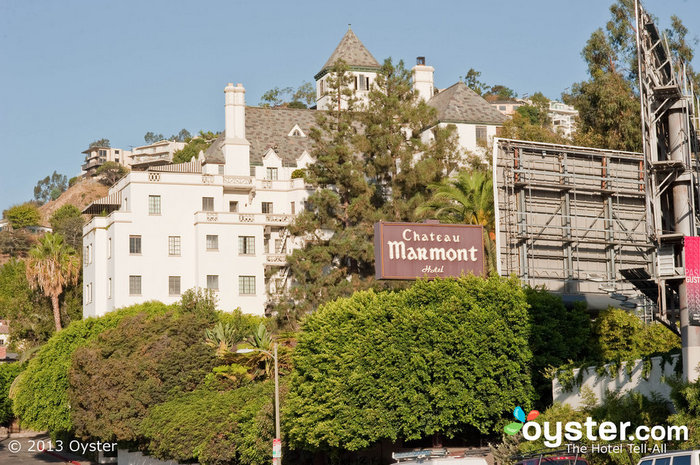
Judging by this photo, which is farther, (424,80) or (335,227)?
(424,80)

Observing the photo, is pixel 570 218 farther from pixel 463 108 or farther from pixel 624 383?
pixel 463 108

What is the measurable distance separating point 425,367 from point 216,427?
48.5 ft

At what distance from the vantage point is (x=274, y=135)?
4139 inches

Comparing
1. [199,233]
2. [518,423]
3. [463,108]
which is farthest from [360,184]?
[518,423]

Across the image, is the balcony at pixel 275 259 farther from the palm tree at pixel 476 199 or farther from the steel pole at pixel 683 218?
the steel pole at pixel 683 218

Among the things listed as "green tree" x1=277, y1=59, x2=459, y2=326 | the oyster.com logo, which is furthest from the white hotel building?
the oyster.com logo

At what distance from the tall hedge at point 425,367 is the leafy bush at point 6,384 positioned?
65096 mm

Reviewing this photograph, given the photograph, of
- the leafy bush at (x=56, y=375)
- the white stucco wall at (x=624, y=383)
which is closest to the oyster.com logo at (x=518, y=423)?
the white stucco wall at (x=624, y=383)

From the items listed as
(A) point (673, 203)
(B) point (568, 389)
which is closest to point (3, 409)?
(B) point (568, 389)

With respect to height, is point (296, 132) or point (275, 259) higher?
point (296, 132)

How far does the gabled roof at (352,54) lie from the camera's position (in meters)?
119

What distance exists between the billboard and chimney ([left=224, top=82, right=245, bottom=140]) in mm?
48681

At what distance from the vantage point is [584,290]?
49750 millimetres

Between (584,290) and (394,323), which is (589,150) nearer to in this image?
(584,290)
